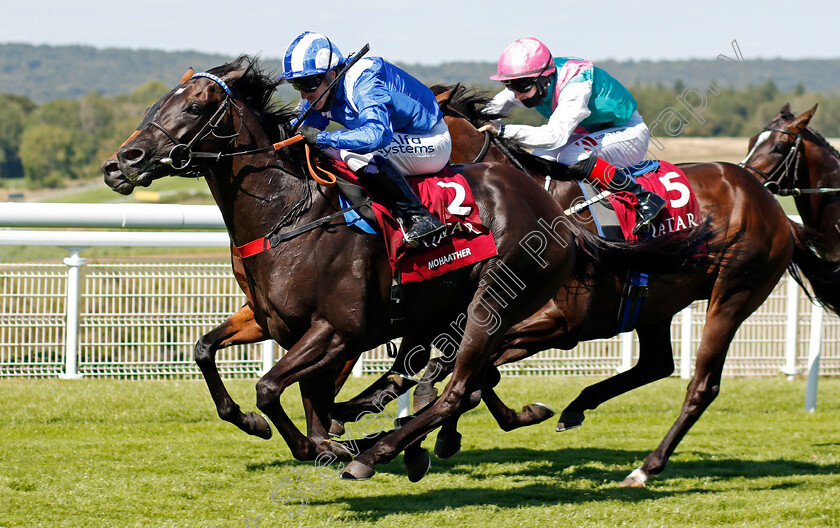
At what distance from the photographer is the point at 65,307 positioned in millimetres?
6332

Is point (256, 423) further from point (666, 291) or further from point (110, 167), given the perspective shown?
point (666, 291)

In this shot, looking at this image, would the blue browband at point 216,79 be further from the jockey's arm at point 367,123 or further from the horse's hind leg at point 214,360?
the horse's hind leg at point 214,360

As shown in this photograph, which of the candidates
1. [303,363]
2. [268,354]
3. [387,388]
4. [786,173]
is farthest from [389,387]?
[786,173]

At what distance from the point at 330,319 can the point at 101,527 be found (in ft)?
3.78

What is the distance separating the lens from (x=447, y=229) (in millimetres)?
3744

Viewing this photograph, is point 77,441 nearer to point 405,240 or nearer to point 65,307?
point 65,307

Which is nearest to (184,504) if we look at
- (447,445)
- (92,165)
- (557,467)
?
(447,445)

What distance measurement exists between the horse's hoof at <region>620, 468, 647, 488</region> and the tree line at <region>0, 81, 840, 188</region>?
4519 cm

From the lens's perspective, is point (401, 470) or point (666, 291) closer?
point (666, 291)

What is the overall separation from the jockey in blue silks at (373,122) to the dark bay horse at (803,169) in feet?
9.82

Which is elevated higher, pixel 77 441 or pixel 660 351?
pixel 660 351

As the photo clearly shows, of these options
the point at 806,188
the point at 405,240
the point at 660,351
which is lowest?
the point at 660,351

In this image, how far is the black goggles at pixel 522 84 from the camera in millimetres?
4438

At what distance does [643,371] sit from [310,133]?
7.84ft
